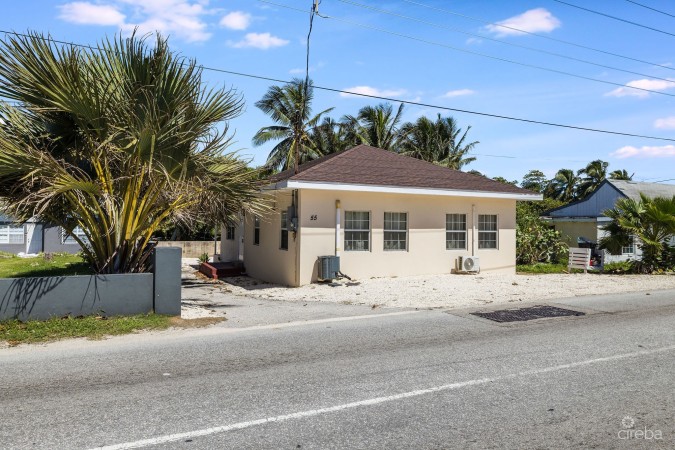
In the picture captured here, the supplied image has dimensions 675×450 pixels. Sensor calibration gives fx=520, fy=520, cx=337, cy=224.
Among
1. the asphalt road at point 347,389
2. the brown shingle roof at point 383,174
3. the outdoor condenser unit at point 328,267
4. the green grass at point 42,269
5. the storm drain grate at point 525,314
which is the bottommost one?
the asphalt road at point 347,389

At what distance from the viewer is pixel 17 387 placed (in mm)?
5574

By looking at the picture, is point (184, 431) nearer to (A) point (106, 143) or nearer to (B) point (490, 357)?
(B) point (490, 357)

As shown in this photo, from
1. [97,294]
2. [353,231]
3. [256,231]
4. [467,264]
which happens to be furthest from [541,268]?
[97,294]

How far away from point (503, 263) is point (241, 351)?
45.0ft

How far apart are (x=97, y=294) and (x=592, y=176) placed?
209 ft

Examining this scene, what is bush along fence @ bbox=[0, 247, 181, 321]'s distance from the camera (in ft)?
28.2

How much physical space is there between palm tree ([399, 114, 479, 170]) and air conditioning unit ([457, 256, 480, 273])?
24.1m

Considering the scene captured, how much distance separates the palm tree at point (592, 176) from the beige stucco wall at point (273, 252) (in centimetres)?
5324

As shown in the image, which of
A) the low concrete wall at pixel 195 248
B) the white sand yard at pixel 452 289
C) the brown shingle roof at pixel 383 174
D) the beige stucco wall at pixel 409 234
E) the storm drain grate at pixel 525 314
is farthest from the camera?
the low concrete wall at pixel 195 248

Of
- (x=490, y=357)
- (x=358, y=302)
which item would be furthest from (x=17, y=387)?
(x=358, y=302)

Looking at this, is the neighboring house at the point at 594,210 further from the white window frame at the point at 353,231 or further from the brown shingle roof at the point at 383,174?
the white window frame at the point at 353,231

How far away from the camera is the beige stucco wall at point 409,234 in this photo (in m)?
15.4

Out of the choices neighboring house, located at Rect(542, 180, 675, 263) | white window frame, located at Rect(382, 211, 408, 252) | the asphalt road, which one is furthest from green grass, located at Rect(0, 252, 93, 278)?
neighboring house, located at Rect(542, 180, 675, 263)

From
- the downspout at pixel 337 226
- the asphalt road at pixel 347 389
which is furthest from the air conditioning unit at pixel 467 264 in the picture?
the asphalt road at pixel 347 389
